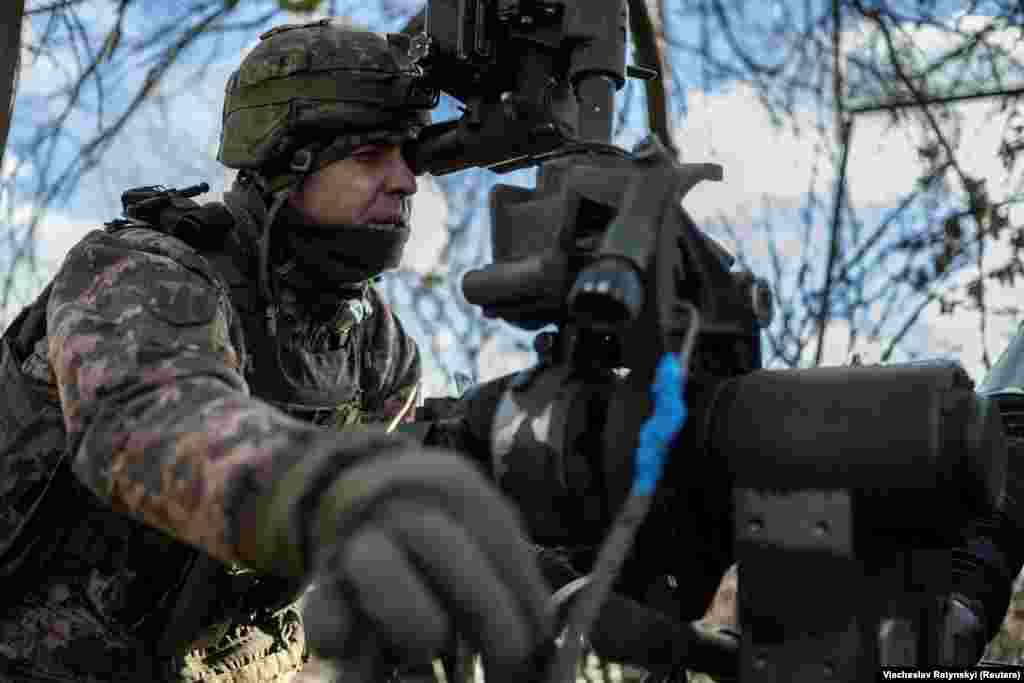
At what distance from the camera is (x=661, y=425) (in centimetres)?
141

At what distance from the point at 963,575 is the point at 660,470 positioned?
0.97m

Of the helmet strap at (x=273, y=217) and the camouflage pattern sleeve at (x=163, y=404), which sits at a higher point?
the helmet strap at (x=273, y=217)

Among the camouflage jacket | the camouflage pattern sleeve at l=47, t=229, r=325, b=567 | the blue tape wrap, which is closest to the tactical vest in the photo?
the camouflage jacket

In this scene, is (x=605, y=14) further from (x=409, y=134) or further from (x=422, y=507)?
(x=422, y=507)

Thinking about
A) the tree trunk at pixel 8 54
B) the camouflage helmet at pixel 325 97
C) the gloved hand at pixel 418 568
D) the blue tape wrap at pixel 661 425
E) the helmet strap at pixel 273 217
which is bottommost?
the gloved hand at pixel 418 568

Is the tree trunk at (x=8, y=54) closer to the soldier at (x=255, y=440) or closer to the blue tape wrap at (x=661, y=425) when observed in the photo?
the soldier at (x=255, y=440)

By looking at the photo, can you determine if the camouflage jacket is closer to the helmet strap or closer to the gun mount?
the helmet strap

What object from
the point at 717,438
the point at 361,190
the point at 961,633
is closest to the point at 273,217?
the point at 361,190

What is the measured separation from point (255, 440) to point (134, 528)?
1238mm

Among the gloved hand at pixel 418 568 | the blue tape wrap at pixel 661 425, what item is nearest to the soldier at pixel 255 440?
the gloved hand at pixel 418 568

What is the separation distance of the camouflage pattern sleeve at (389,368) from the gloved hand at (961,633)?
5.05 ft

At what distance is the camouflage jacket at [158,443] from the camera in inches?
60.2

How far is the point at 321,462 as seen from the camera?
1.29 m

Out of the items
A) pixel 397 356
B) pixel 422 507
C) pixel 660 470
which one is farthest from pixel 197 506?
pixel 397 356
